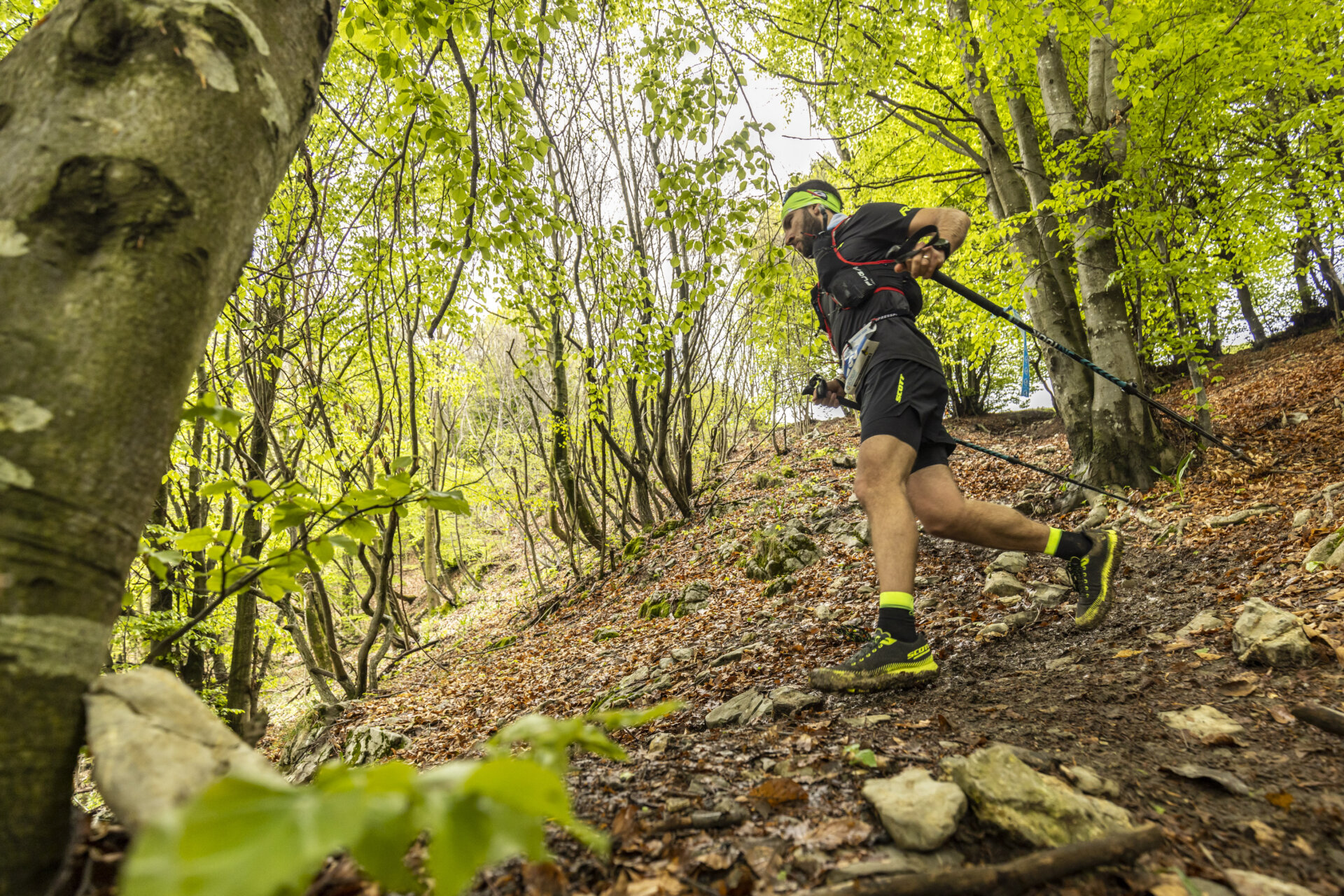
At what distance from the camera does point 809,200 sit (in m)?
3.12

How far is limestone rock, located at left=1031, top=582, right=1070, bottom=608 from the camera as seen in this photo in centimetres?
314

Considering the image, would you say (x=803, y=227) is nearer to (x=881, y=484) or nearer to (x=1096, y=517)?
(x=881, y=484)

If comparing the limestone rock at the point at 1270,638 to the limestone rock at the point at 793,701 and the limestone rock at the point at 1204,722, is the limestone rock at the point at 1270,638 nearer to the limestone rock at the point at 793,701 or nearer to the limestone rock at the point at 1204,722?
the limestone rock at the point at 1204,722

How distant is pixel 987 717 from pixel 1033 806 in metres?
0.79

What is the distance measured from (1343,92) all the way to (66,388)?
13578mm

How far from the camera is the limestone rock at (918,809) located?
1.24 metres

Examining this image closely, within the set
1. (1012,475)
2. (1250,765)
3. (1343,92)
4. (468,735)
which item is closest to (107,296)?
(1250,765)

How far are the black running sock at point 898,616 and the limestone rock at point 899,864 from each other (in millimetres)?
1199

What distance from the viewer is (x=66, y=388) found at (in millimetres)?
845

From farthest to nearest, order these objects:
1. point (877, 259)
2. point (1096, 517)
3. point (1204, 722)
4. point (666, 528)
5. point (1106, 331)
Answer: point (666, 528), point (1106, 331), point (1096, 517), point (877, 259), point (1204, 722)

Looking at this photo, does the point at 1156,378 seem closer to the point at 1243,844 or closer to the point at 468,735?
the point at 1243,844

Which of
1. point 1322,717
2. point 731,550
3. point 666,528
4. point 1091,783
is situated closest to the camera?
point 1091,783

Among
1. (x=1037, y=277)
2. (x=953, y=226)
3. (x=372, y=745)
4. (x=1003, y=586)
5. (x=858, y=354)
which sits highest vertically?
(x=1037, y=277)

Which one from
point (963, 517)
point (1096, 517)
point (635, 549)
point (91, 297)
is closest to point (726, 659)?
point (963, 517)
